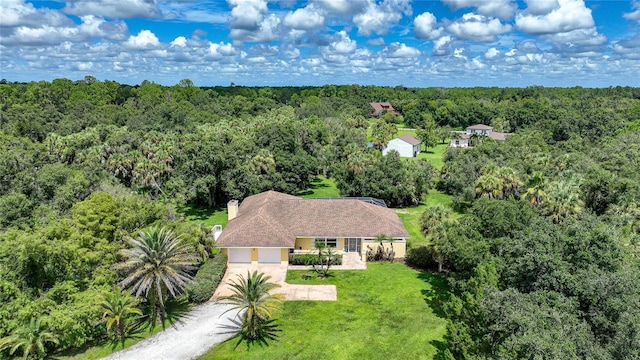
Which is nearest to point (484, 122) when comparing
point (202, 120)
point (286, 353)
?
point (202, 120)

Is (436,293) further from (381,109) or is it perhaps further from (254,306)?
(381,109)

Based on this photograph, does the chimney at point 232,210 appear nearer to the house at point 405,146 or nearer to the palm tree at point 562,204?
the palm tree at point 562,204

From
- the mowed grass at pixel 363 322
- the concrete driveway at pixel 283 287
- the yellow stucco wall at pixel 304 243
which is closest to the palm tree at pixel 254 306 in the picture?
the mowed grass at pixel 363 322

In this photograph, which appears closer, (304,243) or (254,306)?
(254,306)

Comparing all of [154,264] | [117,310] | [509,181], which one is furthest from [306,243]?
[509,181]

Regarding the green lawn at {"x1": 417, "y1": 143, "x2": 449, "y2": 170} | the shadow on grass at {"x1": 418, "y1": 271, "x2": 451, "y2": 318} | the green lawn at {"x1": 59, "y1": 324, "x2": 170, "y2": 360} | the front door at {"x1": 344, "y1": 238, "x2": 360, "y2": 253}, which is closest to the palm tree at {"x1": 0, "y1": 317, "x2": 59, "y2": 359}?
the green lawn at {"x1": 59, "y1": 324, "x2": 170, "y2": 360}

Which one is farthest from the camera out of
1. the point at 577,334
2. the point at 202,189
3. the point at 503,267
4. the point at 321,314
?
the point at 202,189

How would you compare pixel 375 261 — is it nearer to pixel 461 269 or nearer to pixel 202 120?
pixel 461 269
